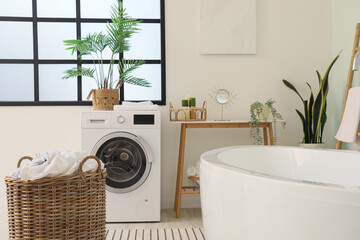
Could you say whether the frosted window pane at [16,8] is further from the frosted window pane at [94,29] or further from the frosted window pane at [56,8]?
the frosted window pane at [94,29]

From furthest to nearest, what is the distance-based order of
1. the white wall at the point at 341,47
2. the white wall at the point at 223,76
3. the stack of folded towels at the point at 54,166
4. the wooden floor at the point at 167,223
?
the white wall at the point at 223,76, the white wall at the point at 341,47, the wooden floor at the point at 167,223, the stack of folded towels at the point at 54,166

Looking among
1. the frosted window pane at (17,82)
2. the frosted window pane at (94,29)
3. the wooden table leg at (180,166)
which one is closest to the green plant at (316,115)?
the wooden table leg at (180,166)

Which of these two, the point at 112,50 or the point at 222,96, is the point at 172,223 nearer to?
the point at 222,96

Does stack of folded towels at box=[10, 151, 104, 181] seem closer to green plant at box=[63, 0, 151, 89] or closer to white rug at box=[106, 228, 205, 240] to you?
white rug at box=[106, 228, 205, 240]

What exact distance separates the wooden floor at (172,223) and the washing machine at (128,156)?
62mm

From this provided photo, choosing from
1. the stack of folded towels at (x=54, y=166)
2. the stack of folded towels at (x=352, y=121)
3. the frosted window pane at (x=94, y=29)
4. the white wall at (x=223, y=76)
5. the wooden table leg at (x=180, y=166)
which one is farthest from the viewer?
the frosted window pane at (x=94, y=29)

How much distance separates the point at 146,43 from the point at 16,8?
1251mm

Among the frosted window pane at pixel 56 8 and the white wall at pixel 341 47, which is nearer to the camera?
the white wall at pixel 341 47

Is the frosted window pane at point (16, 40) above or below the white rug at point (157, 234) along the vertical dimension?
above

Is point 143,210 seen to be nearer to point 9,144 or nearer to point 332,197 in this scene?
point 9,144

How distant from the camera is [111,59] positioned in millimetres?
3275

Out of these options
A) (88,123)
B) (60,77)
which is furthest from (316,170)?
(60,77)

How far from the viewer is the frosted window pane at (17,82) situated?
137 inches

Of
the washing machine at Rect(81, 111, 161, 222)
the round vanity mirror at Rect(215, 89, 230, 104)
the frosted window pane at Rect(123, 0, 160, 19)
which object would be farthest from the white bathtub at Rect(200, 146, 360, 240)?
the frosted window pane at Rect(123, 0, 160, 19)
